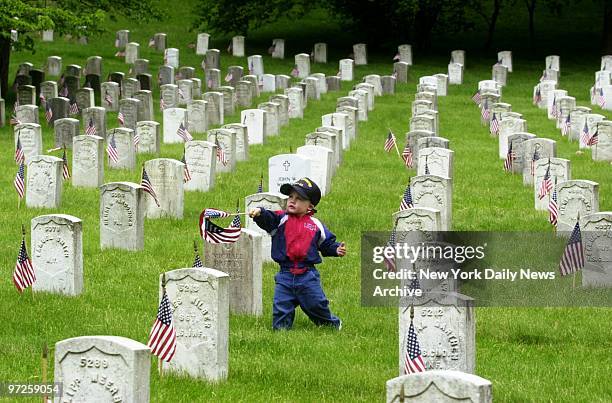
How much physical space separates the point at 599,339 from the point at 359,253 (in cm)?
509

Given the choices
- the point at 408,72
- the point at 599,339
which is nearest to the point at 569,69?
the point at 408,72

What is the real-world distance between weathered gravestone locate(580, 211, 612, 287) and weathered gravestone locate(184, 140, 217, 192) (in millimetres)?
8430

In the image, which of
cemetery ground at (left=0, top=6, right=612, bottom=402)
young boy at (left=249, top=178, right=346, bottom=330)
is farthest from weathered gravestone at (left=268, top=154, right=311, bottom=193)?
young boy at (left=249, top=178, right=346, bottom=330)

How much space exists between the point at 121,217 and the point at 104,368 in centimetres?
851

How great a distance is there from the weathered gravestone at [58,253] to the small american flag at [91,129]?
13548 mm

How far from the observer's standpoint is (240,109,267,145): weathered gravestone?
30688mm

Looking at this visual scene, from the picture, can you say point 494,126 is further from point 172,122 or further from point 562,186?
point 562,186

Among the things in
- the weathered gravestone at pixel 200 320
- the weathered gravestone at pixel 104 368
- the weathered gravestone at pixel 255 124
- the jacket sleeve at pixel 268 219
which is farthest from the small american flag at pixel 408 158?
the weathered gravestone at pixel 104 368

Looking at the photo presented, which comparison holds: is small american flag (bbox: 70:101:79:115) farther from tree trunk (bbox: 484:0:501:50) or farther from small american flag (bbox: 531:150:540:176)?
tree trunk (bbox: 484:0:501:50)

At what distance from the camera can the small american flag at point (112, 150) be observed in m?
26.0

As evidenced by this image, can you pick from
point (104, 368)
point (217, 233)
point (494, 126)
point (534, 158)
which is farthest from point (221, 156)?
point (104, 368)

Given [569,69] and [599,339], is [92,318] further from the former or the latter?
[569,69]

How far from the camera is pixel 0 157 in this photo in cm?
2766

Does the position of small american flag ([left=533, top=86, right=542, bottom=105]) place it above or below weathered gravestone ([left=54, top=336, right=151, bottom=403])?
above
